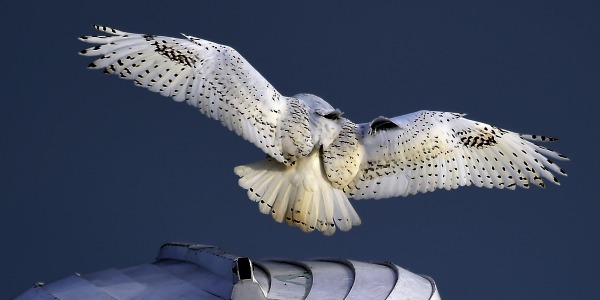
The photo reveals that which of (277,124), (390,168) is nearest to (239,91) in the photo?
(277,124)

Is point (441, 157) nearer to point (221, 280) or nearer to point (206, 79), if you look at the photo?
point (206, 79)

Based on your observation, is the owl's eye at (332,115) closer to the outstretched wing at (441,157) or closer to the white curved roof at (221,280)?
the outstretched wing at (441,157)

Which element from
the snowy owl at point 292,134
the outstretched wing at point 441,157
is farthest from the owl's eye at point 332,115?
the outstretched wing at point 441,157

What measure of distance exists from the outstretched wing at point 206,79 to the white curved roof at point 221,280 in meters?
1.81

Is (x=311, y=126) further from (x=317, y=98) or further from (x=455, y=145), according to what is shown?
(x=455, y=145)

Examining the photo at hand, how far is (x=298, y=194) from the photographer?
877 inches

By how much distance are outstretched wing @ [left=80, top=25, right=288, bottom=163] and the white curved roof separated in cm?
181

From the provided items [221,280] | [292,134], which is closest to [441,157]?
[292,134]

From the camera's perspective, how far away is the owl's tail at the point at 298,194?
22172 millimetres

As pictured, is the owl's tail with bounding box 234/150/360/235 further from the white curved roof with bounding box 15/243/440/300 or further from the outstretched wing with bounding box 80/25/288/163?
the white curved roof with bounding box 15/243/440/300

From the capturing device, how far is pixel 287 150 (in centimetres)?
2228

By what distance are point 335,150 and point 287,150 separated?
0.71 metres

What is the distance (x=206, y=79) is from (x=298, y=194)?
5.92ft

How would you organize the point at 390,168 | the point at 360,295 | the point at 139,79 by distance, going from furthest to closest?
the point at 390,168 < the point at 139,79 < the point at 360,295
